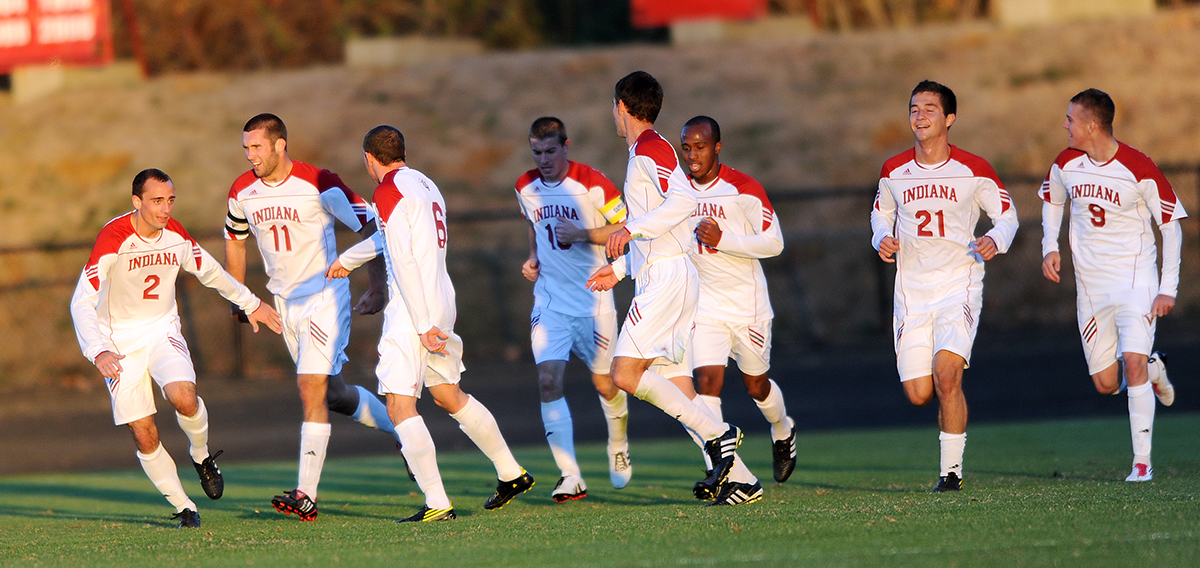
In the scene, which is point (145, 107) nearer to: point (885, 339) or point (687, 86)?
point (687, 86)

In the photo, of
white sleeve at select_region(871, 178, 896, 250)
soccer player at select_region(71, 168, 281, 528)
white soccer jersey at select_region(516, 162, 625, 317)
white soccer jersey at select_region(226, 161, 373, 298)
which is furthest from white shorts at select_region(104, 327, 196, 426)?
white sleeve at select_region(871, 178, 896, 250)

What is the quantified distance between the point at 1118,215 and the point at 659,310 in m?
2.99

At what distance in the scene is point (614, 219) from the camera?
7.96m

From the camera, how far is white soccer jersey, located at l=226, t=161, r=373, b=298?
301 inches

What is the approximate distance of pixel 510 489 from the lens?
288 inches

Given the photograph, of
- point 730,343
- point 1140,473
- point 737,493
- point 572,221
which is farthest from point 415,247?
point 1140,473

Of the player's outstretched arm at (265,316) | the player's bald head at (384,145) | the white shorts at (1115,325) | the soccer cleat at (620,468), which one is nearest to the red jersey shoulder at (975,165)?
the white shorts at (1115,325)

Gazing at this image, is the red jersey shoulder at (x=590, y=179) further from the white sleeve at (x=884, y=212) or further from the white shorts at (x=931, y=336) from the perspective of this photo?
the white shorts at (x=931, y=336)

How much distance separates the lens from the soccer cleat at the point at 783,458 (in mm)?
8320

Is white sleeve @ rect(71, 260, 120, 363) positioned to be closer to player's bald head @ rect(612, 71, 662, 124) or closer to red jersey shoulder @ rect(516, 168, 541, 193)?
red jersey shoulder @ rect(516, 168, 541, 193)

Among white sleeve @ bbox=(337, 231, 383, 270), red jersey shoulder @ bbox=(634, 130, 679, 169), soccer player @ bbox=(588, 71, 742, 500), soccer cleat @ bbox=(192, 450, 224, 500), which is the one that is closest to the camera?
soccer player @ bbox=(588, 71, 742, 500)

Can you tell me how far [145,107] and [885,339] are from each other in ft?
60.3

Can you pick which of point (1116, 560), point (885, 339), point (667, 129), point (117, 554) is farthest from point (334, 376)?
point (667, 129)

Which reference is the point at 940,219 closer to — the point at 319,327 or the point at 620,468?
the point at 620,468
